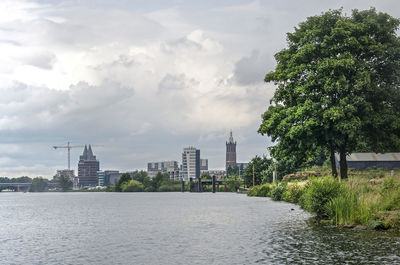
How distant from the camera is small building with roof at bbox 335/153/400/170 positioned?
276 ft

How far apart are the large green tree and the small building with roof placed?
26868 millimetres

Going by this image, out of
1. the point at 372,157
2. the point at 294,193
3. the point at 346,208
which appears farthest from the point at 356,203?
the point at 372,157

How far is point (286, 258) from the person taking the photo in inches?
933

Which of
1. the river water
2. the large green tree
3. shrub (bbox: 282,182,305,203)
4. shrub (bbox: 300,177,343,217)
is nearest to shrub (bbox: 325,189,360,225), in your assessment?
shrub (bbox: 300,177,343,217)

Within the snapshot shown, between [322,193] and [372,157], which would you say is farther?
[372,157]

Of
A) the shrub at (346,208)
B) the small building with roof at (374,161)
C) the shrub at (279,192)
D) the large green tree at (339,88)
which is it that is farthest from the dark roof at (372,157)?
the shrub at (346,208)

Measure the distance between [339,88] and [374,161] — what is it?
3944 centimetres

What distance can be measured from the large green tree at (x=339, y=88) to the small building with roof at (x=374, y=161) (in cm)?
2687

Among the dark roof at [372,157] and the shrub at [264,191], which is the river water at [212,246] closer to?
the dark roof at [372,157]

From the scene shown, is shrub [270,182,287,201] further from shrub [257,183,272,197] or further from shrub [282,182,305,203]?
shrub [257,183,272,197]

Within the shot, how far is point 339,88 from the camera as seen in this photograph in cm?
5044

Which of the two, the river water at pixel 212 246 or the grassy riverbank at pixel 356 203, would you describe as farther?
the grassy riverbank at pixel 356 203

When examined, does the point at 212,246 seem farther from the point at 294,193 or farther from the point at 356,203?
the point at 294,193

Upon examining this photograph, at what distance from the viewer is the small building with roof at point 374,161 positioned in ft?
276
